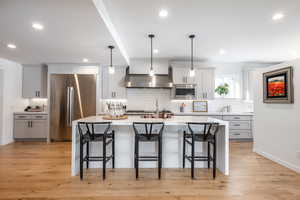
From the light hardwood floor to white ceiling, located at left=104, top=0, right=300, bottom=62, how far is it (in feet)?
8.47

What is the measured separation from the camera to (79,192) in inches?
90.0

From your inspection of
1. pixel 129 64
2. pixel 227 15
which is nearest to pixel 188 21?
pixel 227 15

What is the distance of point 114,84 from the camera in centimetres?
539

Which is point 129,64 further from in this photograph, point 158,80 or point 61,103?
point 61,103

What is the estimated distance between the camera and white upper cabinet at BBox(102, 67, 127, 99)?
5363 millimetres

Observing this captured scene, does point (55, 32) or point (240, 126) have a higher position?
point (55, 32)

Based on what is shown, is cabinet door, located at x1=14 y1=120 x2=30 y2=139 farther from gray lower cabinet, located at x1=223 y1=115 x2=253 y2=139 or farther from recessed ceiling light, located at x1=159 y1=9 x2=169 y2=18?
gray lower cabinet, located at x1=223 y1=115 x2=253 y2=139

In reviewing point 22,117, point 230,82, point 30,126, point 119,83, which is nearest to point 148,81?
point 119,83

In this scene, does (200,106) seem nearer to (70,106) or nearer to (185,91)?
(185,91)

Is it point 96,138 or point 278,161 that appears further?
point 278,161

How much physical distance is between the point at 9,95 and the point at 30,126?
107cm

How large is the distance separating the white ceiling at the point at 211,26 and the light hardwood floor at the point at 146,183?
102 inches

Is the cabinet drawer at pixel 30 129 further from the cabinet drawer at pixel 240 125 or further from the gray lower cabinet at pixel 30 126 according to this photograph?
the cabinet drawer at pixel 240 125

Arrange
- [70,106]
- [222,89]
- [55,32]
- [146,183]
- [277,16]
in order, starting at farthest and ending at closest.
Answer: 1. [222,89]
2. [70,106]
3. [55,32]
4. [277,16]
5. [146,183]
